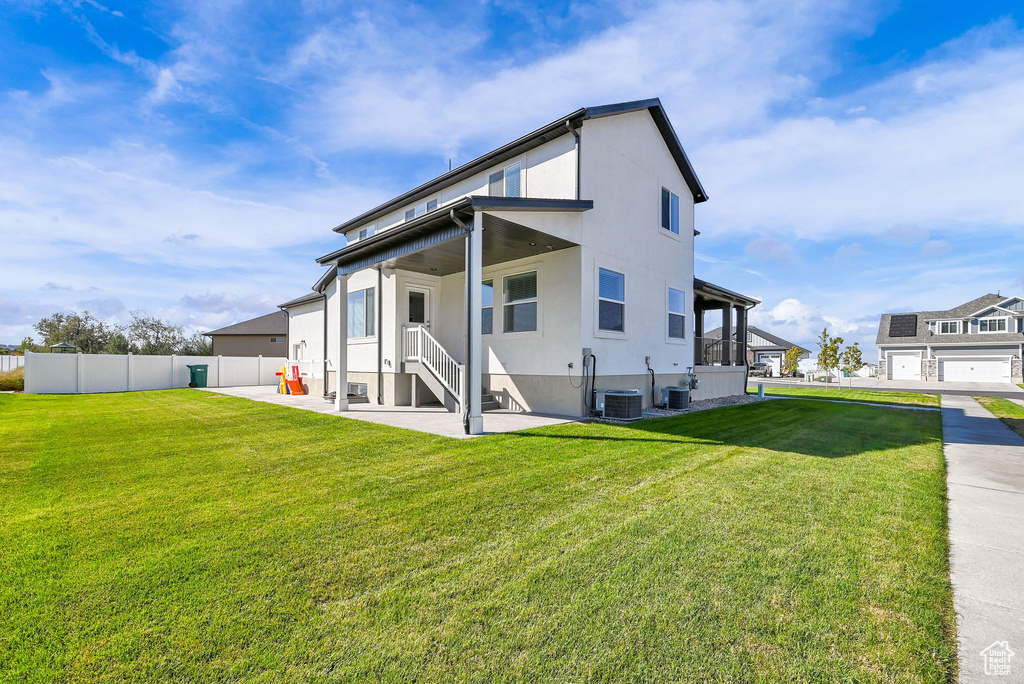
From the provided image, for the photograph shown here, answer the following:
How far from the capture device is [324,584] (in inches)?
A: 102

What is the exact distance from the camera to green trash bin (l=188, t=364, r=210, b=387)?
20.3m

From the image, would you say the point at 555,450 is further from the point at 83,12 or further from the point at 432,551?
the point at 83,12

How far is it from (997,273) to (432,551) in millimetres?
58573

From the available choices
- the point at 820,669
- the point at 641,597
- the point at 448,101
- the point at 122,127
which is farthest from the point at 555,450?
the point at 122,127

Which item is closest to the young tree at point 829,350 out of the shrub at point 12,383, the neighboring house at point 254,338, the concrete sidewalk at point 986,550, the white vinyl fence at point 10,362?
the concrete sidewalk at point 986,550

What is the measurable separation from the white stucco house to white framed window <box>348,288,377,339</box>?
0.06m

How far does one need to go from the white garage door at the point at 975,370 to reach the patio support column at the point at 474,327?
42.5 m

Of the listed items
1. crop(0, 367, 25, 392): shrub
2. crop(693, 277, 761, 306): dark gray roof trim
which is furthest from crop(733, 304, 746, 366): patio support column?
crop(0, 367, 25, 392): shrub

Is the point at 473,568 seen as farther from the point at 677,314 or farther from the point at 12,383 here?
the point at 12,383

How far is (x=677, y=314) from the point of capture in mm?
13320

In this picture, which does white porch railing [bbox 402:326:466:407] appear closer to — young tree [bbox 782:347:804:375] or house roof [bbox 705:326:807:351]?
young tree [bbox 782:347:804:375]

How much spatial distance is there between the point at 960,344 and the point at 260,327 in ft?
171

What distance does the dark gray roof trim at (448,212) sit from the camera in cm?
752

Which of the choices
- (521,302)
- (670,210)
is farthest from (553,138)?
(670,210)
